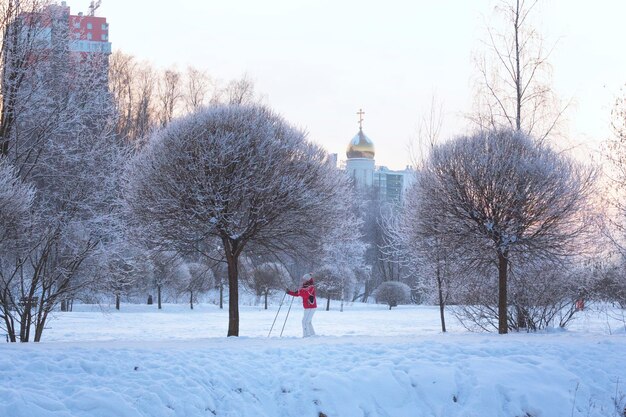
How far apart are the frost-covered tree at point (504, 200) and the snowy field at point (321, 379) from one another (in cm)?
407

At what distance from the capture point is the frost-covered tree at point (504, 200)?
17297 mm

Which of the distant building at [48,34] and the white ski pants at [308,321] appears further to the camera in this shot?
the distant building at [48,34]

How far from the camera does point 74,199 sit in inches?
760

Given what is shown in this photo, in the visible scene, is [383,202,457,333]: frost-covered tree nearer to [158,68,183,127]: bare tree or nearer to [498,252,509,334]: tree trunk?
[498,252,509,334]: tree trunk

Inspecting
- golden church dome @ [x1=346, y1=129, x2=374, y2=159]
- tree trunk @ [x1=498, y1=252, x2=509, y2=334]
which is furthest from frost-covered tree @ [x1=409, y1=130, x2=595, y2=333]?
golden church dome @ [x1=346, y1=129, x2=374, y2=159]

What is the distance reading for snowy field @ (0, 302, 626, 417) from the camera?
8727 mm

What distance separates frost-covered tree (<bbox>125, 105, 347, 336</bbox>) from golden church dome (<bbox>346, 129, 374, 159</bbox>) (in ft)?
340

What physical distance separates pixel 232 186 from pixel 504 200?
7.12 meters

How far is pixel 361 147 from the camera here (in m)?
122

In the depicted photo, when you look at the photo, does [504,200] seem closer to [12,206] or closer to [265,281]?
[12,206]

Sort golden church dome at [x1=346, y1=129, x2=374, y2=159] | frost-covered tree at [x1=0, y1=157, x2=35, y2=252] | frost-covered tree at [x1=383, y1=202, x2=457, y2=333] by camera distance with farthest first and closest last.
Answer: golden church dome at [x1=346, y1=129, x2=374, y2=159]
frost-covered tree at [x1=383, y1=202, x2=457, y2=333]
frost-covered tree at [x1=0, y1=157, x2=35, y2=252]

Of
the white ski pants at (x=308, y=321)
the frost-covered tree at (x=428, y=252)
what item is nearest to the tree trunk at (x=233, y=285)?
the white ski pants at (x=308, y=321)

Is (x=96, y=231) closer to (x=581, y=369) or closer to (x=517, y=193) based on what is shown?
(x=517, y=193)

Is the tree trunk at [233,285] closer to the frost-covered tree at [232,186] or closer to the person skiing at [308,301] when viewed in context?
the frost-covered tree at [232,186]
